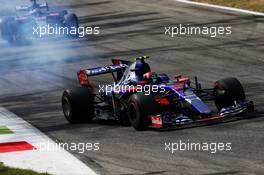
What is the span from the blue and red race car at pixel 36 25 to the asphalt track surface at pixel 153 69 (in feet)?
1.76

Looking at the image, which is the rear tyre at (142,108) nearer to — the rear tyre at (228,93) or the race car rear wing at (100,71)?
the rear tyre at (228,93)

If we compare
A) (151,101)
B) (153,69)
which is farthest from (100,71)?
(153,69)

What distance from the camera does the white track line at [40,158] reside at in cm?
1264

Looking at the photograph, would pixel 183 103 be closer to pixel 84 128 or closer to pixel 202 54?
pixel 84 128

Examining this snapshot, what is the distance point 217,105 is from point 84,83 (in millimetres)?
2906

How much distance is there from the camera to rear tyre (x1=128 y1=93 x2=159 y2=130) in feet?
48.4

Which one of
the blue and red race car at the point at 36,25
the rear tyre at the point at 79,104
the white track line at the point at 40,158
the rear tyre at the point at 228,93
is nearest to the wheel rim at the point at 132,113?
the rear tyre at the point at 79,104

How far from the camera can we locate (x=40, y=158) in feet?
44.3

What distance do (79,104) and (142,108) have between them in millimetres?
1858

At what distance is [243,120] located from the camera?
15297 mm

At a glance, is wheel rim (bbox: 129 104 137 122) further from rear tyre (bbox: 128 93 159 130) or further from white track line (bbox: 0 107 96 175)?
white track line (bbox: 0 107 96 175)

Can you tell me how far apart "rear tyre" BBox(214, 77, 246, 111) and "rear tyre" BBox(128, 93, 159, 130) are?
4.92 ft

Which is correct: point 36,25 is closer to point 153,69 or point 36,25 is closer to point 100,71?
point 153,69

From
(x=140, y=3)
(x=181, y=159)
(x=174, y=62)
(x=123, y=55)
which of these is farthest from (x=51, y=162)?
(x=140, y=3)
